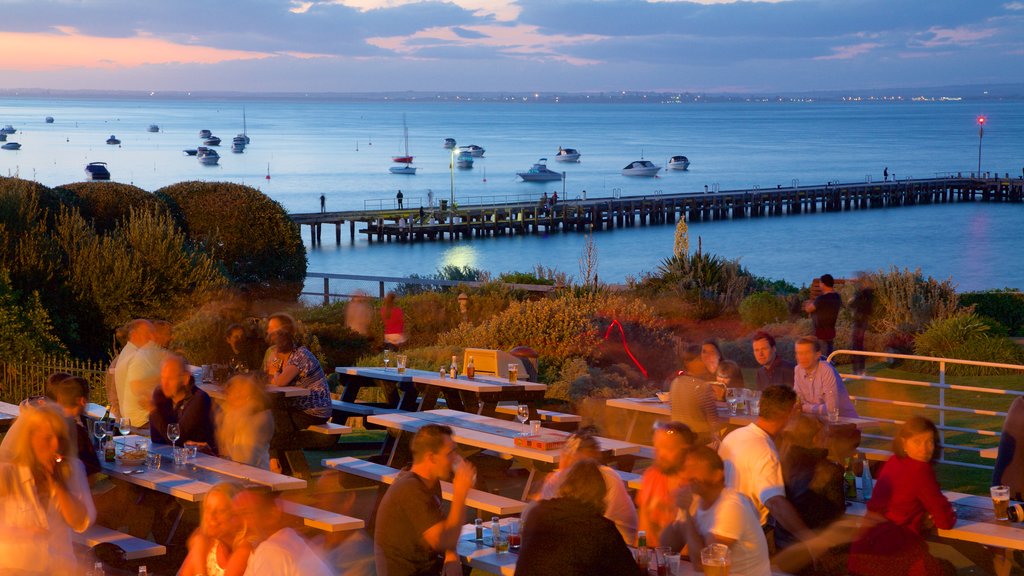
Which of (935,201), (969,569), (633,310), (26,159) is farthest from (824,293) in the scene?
(26,159)

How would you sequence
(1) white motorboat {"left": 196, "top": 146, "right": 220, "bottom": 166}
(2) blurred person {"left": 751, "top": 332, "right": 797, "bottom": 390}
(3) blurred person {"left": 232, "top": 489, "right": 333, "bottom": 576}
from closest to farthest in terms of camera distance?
1. (3) blurred person {"left": 232, "top": 489, "right": 333, "bottom": 576}
2. (2) blurred person {"left": 751, "top": 332, "right": 797, "bottom": 390}
3. (1) white motorboat {"left": 196, "top": 146, "right": 220, "bottom": 166}

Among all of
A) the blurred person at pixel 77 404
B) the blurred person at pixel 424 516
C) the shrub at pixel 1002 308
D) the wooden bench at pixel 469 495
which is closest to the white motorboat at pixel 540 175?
the shrub at pixel 1002 308

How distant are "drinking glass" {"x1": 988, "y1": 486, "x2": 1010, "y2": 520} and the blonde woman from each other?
3.79m

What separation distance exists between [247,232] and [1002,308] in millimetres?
14141

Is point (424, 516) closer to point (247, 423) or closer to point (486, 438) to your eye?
point (247, 423)

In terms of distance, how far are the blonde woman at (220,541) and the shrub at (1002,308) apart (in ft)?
58.4

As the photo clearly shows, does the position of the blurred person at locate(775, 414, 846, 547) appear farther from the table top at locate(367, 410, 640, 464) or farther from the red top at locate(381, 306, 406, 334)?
the red top at locate(381, 306, 406, 334)

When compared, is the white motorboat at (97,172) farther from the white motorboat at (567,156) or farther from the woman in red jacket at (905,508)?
the woman in red jacket at (905,508)

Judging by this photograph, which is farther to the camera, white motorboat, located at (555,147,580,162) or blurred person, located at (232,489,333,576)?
white motorboat, located at (555,147,580,162)

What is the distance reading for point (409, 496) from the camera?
5.68 m

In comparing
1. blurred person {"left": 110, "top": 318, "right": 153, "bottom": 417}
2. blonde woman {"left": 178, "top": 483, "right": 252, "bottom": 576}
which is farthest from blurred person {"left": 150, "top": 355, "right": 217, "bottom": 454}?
blonde woman {"left": 178, "top": 483, "right": 252, "bottom": 576}

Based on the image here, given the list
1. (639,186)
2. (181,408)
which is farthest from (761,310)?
(639,186)

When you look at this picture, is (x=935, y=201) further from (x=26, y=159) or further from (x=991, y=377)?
(x=26, y=159)

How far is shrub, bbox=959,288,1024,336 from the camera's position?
2077cm
